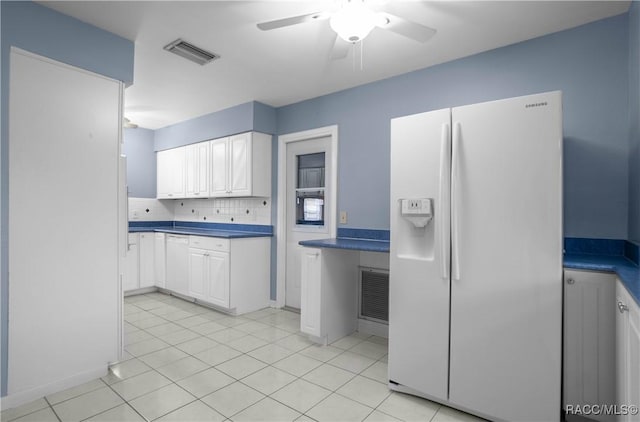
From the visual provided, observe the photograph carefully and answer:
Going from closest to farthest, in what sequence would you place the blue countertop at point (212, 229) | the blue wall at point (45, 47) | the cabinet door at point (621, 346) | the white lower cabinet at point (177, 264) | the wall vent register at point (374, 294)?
the cabinet door at point (621, 346)
the blue wall at point (45, 47)
the wall vent register at point (374, 294)
the blue countertop at point (212, 229)
the white lower cabinet at point (177, 264)

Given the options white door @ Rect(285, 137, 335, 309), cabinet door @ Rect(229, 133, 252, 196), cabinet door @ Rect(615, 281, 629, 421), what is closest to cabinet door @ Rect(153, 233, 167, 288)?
cabinet door @ Rect(229, 133, 252, 196)

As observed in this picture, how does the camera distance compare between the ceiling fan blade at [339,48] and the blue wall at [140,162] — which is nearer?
the ceiling fan blade at [339,48]

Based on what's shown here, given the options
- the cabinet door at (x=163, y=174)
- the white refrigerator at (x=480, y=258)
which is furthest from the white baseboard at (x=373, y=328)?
the cabinet door at (x=163, y=174)

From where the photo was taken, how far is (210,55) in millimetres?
2875

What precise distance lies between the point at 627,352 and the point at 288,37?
275 cm

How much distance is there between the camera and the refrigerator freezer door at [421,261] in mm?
2074

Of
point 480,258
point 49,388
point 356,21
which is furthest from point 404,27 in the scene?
point 49,388

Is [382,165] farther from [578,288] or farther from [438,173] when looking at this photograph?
[578,288]

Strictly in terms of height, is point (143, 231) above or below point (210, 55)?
below

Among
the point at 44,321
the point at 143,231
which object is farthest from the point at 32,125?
the point at 143,231

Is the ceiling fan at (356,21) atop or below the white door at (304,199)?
atop

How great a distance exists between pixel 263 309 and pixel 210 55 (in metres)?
2.94

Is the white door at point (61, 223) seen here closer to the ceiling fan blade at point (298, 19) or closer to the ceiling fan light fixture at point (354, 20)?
the ceiling fan blade at point (298, 19)

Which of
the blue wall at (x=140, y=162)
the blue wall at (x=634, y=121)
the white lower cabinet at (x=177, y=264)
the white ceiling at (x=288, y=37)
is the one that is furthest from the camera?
the blue wall at (x=140, y=162)
